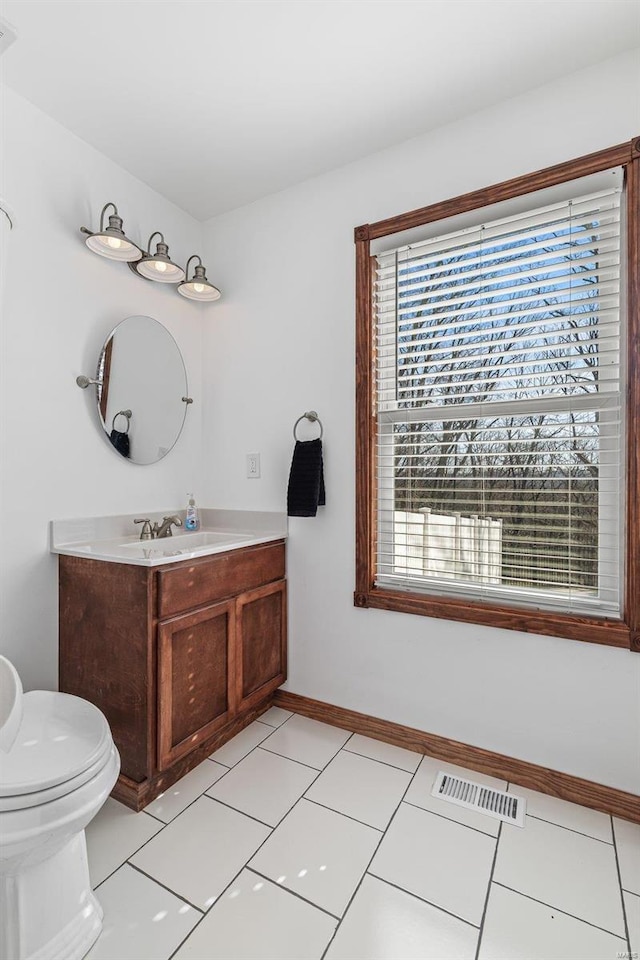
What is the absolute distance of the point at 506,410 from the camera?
1.80 meters

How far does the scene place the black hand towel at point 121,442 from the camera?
2.07m

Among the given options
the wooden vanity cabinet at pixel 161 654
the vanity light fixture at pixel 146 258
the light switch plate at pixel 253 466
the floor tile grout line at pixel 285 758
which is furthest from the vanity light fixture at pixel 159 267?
the floor tile grout line at pixel 285 758

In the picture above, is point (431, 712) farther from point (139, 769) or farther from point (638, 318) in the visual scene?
point (638, 318)

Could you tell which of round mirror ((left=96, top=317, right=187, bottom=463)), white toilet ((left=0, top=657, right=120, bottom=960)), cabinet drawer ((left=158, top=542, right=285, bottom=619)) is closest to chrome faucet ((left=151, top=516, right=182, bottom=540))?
round mirror ((left=96, top=317, right=187, bottom=463))

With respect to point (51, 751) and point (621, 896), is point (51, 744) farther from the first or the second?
point (621, 896)

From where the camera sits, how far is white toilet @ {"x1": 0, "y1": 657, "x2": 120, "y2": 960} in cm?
100

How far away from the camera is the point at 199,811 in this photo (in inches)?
62.0

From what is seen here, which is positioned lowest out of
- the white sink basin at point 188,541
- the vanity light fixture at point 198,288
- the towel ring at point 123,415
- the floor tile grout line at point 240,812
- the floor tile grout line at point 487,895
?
the floor tile grout line at point 487,895

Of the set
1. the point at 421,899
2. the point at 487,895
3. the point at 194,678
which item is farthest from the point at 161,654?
the point at 487,895

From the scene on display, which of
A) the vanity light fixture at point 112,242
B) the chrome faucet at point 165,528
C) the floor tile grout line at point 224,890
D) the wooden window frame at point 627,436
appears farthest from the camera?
the chrome faucet at point 165,528

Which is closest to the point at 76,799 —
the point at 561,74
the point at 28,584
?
the point at 28,584

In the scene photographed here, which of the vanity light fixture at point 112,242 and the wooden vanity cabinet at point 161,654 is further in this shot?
the vanity light fixture at point 112,242

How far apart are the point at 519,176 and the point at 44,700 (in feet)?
7.81

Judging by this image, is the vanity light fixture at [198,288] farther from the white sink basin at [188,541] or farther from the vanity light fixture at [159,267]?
the white sink basin at [188,541]
